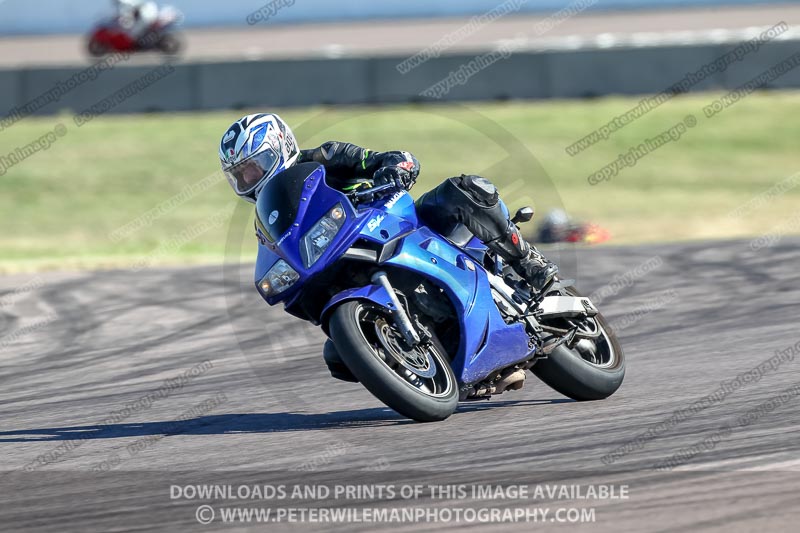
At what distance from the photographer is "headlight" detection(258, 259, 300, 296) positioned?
18.8 feet

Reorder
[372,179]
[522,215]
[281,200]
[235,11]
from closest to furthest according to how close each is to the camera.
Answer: [281,200], [372,179], [522,215], [235,11]

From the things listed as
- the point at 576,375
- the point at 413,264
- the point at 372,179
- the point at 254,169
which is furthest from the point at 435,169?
the point at 413,264

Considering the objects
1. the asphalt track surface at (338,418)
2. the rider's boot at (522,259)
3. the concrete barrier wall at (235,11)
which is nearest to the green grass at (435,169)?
the asphalt track surface at (338,418)

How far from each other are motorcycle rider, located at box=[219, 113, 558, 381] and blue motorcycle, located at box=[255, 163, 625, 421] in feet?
0.27

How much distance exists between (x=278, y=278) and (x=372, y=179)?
715mm

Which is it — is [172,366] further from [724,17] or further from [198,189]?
[724,17]

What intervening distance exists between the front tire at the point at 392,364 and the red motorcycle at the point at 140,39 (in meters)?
25.8

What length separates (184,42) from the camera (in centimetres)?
3259

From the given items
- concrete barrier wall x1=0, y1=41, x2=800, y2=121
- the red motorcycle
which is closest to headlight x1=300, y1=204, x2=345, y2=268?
concrete barrier wall x1=0, y1=41, x2=800, y2=121

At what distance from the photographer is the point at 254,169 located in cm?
596

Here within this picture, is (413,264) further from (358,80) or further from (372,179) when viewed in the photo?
(358,80)

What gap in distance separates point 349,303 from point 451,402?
676 mm

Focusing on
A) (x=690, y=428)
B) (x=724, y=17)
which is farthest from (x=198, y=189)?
(x=724, y=17)

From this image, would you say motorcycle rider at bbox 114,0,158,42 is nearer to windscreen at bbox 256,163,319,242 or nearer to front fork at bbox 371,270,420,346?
windscreen at bbox 256,163,319,242
